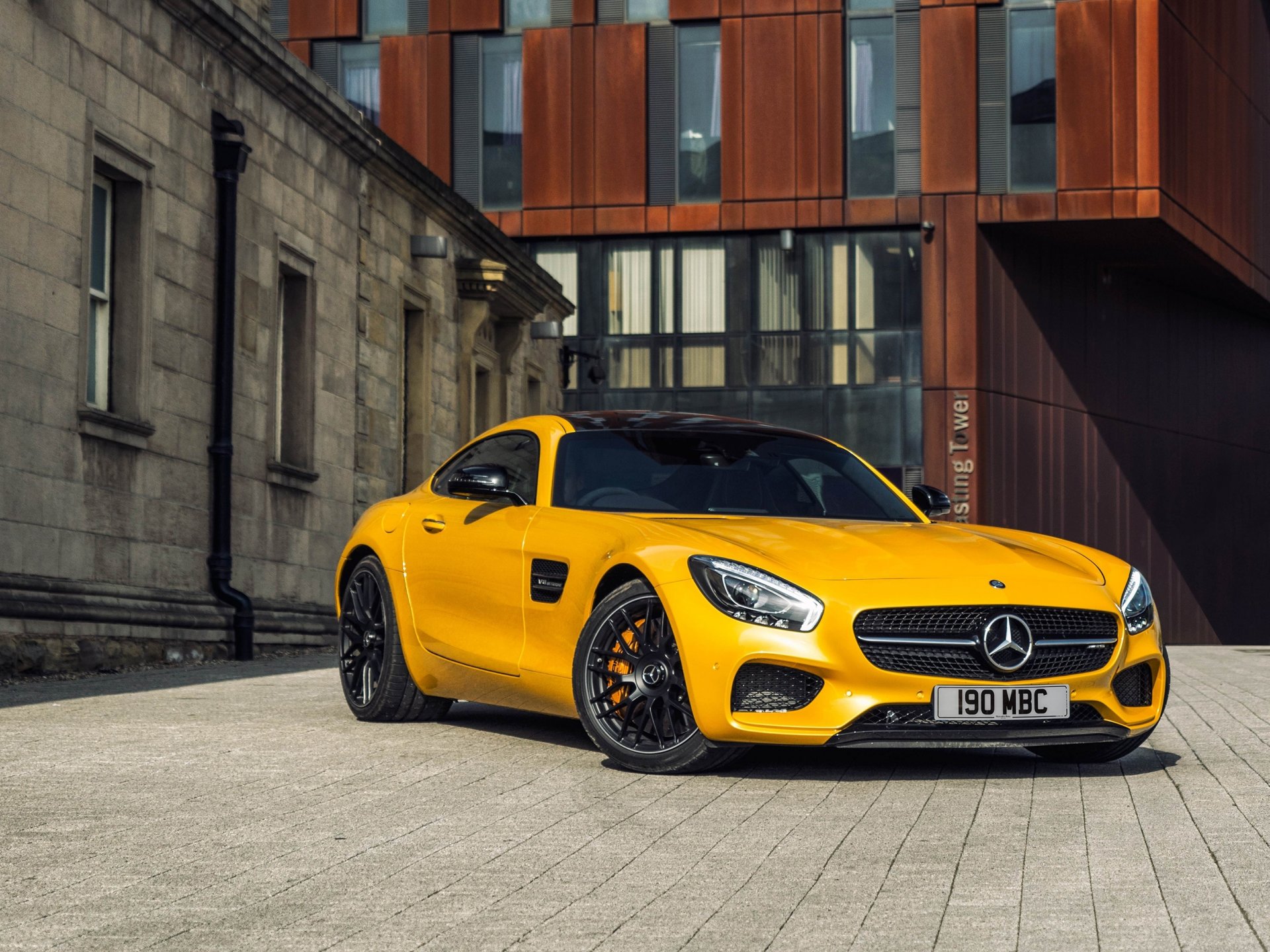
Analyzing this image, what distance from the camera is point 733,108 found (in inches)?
1533

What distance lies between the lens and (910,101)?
38.3 metres

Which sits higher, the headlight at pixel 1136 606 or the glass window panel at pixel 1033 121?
the glass window panel at pixel 1033 121

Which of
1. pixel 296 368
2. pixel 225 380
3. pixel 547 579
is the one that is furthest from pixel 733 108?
pixel 547 579

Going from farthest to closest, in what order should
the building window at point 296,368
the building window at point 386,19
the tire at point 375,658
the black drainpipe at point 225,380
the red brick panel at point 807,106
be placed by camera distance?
the building window at point 386,19 < the red brick panel at point 807,106 < the building window at point 296,368 < the black drainpipe at point 225,380 < the tire at point 375,658

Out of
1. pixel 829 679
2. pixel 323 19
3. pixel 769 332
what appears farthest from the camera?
pixel 323 19

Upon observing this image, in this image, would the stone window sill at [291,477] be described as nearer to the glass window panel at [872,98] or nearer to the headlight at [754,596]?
the headlight at [754,596]

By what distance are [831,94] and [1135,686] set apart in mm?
32360

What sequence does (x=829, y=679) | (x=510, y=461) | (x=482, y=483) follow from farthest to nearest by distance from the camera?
(x=510, y=461) < (x=482, y=483) < (x=829, y=679)

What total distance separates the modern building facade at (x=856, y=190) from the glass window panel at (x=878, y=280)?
0.16 feet

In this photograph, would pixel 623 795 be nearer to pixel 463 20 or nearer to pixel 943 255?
pixel 943 255

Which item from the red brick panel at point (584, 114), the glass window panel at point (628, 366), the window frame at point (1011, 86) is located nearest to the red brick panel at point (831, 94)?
the window frame at point (1011, 86)

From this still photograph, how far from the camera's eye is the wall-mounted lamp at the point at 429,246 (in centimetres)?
2275

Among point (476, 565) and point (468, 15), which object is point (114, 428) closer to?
point (476, 565)

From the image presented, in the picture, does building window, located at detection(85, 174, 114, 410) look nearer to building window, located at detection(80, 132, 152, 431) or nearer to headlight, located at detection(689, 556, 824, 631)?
building window, located at detection(80, 132, 152, 431)
